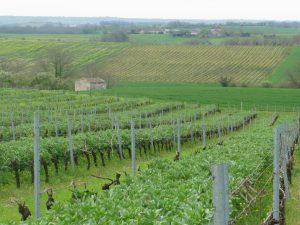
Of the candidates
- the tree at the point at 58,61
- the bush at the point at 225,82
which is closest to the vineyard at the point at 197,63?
the bush at the point at 225,82

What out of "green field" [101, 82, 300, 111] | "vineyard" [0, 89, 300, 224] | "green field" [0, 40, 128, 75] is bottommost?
"green field" [101, 82, 300, 111]

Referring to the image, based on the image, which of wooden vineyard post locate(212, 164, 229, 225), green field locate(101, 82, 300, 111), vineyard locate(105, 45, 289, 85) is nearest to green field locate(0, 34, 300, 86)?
vineyard locate(105, 45, 289, 85)

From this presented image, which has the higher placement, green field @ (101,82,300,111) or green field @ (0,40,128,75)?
green field @ (0,40,128,75)

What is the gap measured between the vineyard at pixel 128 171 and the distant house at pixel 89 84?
30.3m

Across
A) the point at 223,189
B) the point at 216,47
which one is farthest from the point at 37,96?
the point at 216,47

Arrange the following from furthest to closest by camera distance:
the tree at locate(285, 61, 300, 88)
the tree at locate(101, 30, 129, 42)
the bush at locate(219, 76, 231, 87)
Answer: the tree at locate(101, 30, 129, 42)
the bush at locate(219, 76, 231, 87)
the tree at locate(285, 61, 300, 88)

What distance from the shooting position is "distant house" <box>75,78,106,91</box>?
82.8 meters

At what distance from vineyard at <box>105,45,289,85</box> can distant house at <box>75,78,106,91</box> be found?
38.7 feet

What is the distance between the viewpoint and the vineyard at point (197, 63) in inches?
3775

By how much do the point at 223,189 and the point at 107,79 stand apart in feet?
270

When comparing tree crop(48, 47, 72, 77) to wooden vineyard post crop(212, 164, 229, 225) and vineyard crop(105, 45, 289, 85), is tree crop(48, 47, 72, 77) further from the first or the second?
wooden vineyard post crop(212, 164, 229, 225)

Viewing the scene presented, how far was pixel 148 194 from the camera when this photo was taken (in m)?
11.5

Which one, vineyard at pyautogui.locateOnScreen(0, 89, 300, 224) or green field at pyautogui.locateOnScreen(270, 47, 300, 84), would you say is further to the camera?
green field at pyautogui.locateOnScreen(270, 47, 300, 84)

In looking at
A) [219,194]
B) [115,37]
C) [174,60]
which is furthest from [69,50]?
[219,194]
